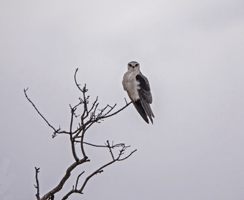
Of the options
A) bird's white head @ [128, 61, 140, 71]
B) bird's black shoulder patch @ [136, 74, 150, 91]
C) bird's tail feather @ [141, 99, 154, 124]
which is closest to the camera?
bird's tail feather @ [141, 99, 154, 124]

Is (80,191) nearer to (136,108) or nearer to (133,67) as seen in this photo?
(136,108)

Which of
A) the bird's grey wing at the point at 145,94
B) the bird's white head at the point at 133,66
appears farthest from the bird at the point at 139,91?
the bird's white head at the point at 133,66

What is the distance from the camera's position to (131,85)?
147 inches

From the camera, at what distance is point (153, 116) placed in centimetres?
348

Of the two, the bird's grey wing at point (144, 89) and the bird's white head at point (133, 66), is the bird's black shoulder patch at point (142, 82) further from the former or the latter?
the bird's white head at point (133, 66)

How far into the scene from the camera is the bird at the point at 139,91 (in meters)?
3.53

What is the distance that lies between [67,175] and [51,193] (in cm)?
19

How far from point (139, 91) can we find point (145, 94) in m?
0.09

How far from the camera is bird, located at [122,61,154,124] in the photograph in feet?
11.6

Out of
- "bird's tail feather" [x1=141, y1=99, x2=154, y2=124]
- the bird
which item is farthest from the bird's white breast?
"bird's tail feather" [x1=141, y1=99, x2=154, y2=124]

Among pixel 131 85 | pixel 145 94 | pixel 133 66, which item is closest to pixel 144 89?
pixel 145 94

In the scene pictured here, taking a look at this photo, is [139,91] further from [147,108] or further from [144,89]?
[147,108]

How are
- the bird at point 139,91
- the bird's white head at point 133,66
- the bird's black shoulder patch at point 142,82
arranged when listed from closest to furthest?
the bird at point 139,91 < the bird's black shoulder patch at point 142,82 < the bird's white head at point 133,66

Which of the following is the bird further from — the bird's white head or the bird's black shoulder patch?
the bird's white head
